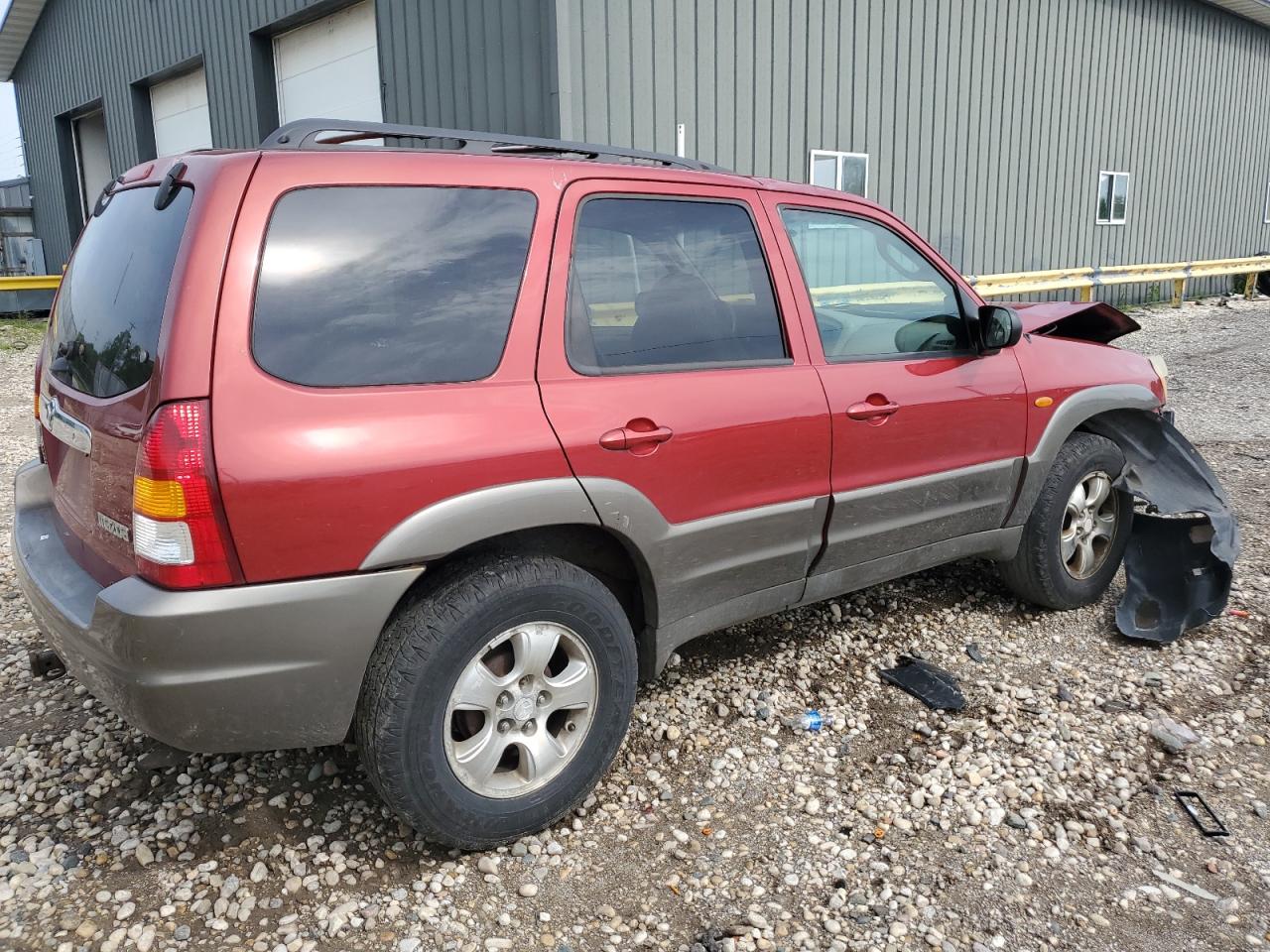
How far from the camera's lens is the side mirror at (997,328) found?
3520 mm

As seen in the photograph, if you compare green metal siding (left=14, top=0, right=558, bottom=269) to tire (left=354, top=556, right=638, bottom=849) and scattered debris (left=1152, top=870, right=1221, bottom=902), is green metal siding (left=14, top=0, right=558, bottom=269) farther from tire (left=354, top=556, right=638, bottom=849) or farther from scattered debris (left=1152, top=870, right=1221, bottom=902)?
scattered debris (left=1152, top=870, right=1221, bottom=902)

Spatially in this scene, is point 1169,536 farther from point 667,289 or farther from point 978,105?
point 978,105

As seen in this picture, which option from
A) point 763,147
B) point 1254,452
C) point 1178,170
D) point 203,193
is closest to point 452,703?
point 203,193

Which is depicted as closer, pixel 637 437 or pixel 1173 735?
pixel 637 437

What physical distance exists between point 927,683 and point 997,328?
1360mm

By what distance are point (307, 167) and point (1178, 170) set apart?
1807 cm

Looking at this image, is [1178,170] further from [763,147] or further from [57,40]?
[57,40]

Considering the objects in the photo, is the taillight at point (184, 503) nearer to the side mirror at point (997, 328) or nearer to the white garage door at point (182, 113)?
the side mirror at point (997, 328)

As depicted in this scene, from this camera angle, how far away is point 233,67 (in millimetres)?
11938

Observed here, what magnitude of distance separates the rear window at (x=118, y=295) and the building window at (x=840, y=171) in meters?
8.79

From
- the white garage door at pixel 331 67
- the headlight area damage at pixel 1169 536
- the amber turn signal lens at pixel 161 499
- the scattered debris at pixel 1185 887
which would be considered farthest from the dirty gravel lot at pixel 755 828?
the white garage door at pixel 331 67

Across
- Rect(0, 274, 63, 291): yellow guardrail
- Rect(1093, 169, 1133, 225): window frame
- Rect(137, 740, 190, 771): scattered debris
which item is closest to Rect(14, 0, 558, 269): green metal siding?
Rect(0, 274, 63, 291): yellow guardrail

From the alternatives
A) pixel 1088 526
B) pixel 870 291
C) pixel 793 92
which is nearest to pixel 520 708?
pixel 870 291

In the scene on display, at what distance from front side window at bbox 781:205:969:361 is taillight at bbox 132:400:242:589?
195 centimetres
